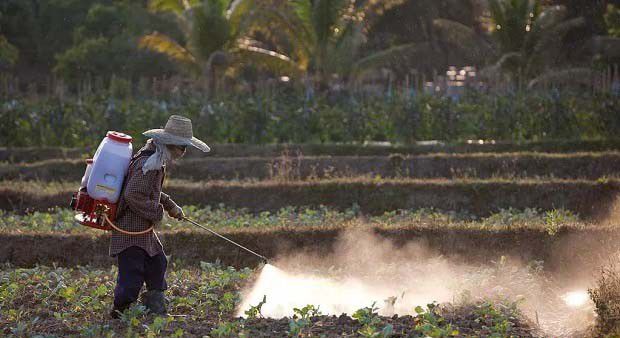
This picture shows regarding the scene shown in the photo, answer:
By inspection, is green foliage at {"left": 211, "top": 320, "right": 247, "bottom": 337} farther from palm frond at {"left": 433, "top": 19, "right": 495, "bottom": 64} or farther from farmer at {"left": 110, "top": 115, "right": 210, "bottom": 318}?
palm frond at {"left": 433, "top": 19, "right": 495, "bottom": 64}

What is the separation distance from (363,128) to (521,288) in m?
16.4

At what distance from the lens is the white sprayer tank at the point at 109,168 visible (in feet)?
25.6

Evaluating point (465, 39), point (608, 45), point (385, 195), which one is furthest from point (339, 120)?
point (465, 39)

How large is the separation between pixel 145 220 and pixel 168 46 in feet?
81.4

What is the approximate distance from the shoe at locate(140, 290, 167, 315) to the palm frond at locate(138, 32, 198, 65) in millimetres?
24135

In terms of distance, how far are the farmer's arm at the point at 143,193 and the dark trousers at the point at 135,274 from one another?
326mm

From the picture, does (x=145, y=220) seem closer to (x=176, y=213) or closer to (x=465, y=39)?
(x=176, y=213)

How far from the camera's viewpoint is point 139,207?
8.04 meters

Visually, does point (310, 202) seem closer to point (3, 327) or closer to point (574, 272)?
point (574, 272)

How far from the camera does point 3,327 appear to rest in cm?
766

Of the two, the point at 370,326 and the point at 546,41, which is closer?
the point at 370,326

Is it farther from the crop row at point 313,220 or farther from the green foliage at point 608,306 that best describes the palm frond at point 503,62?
the green foliage at point 608,306

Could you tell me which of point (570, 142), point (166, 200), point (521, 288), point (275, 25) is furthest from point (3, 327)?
point (275, 25)

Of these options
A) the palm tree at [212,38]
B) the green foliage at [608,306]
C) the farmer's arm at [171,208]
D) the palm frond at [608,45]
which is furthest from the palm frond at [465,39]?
the green foliage at [608,306]
